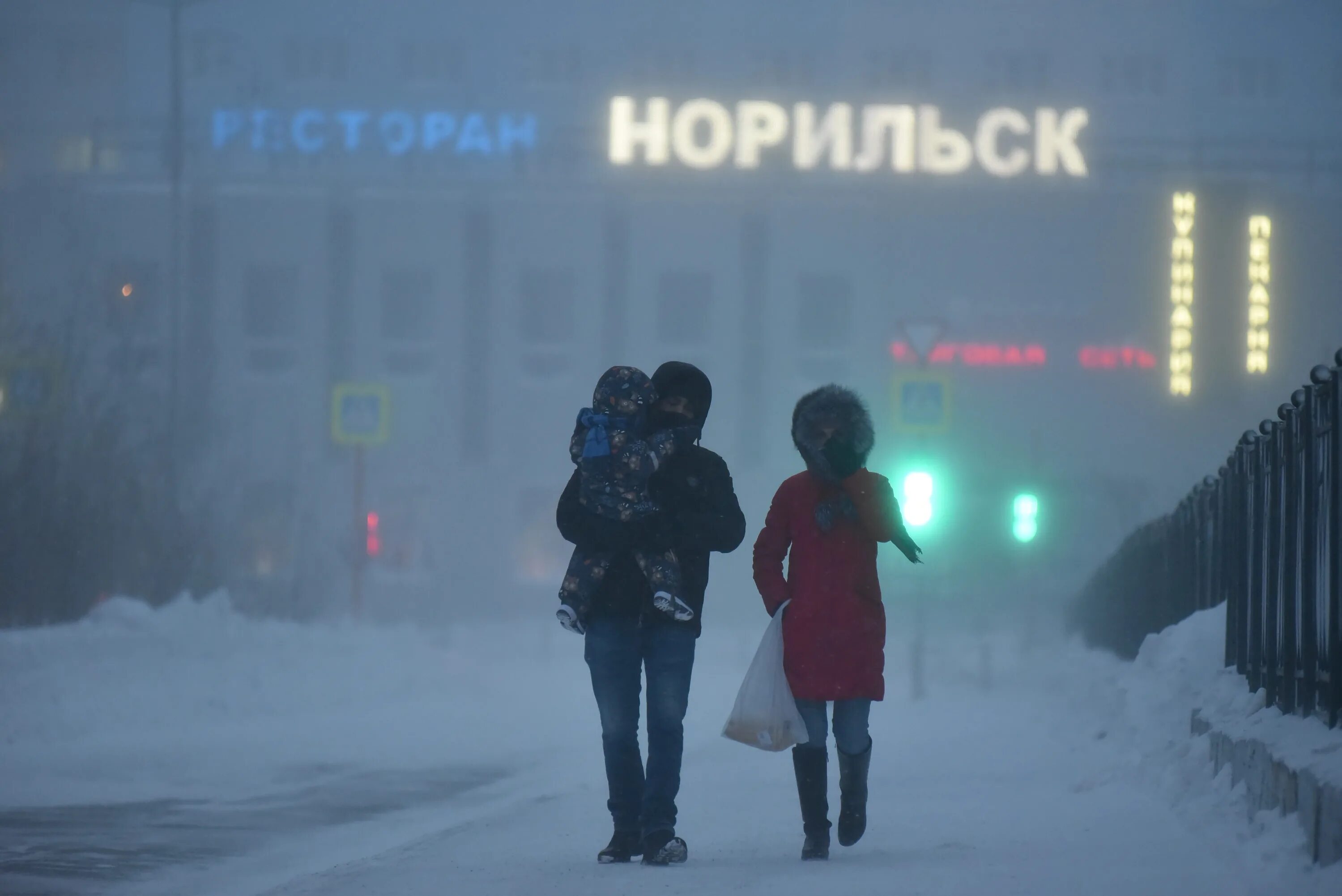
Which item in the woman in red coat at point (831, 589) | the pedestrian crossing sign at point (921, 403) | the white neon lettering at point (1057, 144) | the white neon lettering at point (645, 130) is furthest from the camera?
the white neon lettering at point (1057, 144)

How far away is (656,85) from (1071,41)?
39.0ft

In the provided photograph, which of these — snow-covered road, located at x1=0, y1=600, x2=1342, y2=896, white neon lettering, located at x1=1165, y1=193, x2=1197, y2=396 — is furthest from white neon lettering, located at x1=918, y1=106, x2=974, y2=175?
snow-covered road, located at x1=0, y1=600, x2=1342, y2=896

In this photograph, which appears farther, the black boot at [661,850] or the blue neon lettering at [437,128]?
the blue neon lettering at [437,128]

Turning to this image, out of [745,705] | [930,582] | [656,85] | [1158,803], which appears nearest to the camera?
[745,705]

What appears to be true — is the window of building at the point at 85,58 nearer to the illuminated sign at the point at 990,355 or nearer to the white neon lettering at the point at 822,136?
the white neon lettering at the point at 822,136

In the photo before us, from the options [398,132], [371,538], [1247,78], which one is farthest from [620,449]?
[1247,78]

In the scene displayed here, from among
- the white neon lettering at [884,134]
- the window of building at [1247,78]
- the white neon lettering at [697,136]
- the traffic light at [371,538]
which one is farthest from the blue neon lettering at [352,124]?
the window of building at [1247,78]

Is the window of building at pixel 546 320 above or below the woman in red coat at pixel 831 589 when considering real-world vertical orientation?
above

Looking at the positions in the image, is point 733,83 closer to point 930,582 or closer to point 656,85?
point 656,85

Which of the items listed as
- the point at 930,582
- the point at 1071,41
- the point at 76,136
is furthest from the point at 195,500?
the point at 1071,41

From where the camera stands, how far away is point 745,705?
6613 millimetres

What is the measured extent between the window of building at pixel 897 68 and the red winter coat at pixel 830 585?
4579cm

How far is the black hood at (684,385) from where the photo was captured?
6863mm

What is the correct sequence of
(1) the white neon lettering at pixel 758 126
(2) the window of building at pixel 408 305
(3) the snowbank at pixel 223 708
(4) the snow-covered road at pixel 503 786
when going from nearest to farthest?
(4) the snow-covered road at pixel 503 786 → (3) the snowbank at pixel 223 708 → (1) the white neon lettering at pixel 758 126 → (2) the window of building at pixel 408 305
